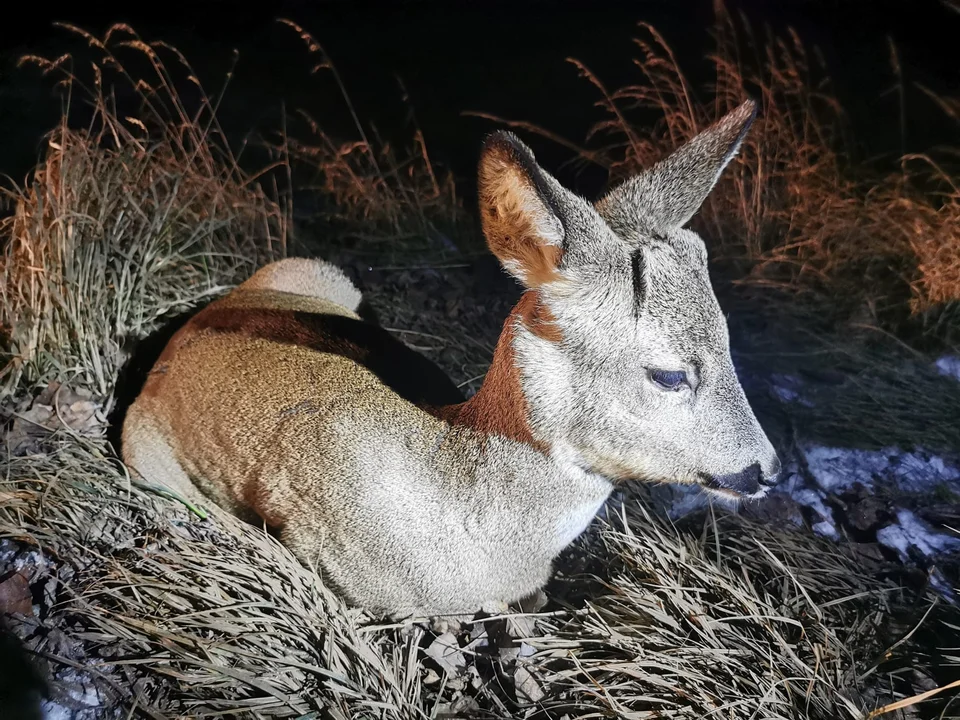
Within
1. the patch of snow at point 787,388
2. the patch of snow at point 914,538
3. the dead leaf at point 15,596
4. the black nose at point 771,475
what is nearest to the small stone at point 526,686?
the black nose at point 771,475

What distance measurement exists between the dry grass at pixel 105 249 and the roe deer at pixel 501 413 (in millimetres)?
614

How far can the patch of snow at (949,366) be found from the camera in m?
3.02

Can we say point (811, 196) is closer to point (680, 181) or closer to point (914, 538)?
point (914, 538)

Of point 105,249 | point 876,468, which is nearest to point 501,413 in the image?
point 876,468

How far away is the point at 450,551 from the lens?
2.04 metres

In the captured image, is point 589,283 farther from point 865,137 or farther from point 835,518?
point 865,137

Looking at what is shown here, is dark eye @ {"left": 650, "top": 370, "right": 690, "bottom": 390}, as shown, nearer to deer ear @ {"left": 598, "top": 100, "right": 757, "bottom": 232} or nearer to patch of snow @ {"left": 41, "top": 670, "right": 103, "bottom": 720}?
deer ear @ {"left": 598, "top": 100, "right": 757, "bottom": 232}

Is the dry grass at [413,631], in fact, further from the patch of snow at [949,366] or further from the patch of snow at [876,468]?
the patch of snow at [949,366]

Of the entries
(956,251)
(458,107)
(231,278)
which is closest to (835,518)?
(956,251)

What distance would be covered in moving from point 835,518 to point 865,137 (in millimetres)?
3002

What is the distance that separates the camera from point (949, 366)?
3066mm

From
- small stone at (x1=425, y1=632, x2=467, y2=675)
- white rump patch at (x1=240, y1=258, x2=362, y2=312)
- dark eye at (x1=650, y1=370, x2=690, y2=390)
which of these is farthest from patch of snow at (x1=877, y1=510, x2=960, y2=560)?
white rump patch at (x1=240, y1=258, x2=362, y2=312)

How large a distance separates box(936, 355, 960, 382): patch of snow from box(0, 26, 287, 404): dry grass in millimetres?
3150

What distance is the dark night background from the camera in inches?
127
